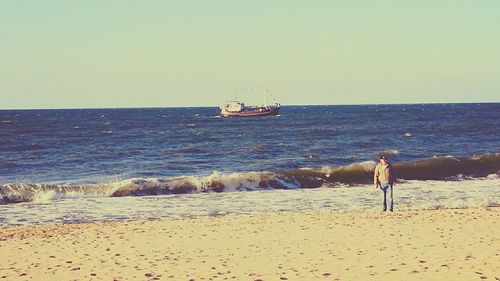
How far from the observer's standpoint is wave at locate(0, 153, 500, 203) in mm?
27641

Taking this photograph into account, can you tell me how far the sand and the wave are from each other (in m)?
9.64

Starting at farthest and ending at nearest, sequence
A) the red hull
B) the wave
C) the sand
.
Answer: the red hull → the wave → the sand

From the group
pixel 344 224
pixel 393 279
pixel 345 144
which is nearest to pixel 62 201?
pixel 344 224

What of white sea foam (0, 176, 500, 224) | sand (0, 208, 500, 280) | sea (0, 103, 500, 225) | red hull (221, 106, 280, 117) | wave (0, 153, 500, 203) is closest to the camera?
sand (0, 208, 500, 280)

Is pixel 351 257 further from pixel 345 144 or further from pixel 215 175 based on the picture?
pixel 345 144

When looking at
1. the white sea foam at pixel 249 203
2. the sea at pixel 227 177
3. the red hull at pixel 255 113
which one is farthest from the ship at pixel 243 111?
the white sea foam at pixel 249 203

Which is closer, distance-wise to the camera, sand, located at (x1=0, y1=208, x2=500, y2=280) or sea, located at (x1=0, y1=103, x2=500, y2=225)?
sand, located at (x1=0, y1=208, x2=500, y2=280)

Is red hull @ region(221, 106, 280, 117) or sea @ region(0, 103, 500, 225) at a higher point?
red hull @ region(221, 106, 280, 117)

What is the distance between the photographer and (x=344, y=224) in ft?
56.0

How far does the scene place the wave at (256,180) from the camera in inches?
1088

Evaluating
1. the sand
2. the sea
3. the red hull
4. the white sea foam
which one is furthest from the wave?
the red hull

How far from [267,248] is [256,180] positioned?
1760 cm

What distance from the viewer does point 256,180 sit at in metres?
31.6

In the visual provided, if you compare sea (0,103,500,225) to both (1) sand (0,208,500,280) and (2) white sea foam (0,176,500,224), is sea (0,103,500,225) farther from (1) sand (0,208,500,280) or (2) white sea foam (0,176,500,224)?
(1) sand (0,208,500,280)
